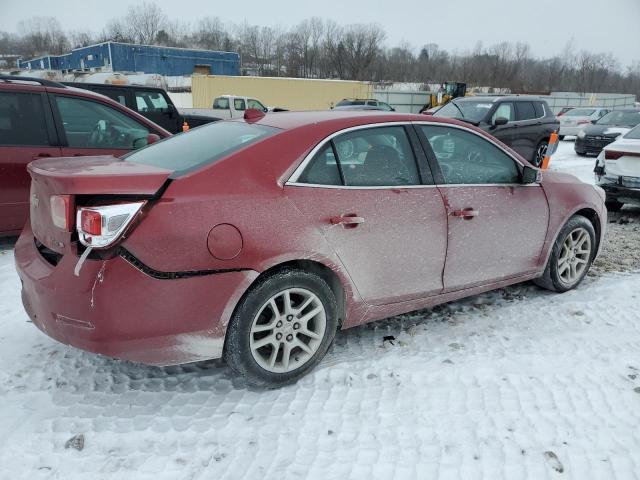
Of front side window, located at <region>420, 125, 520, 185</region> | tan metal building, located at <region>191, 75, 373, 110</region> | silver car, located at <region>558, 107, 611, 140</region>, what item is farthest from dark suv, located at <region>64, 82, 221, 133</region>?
tan metal building, located at <region>191, 75, 373, 110</region>

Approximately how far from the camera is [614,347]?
130 inches

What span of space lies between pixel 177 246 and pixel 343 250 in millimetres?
942

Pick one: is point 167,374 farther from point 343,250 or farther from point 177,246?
point 343,250

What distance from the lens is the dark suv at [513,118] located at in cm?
1056

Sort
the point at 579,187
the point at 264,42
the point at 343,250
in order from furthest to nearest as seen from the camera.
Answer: the point at 264,42 → the point at 579,187 → the point at 343,250

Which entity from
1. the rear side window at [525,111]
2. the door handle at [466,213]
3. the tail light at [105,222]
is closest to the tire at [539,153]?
the rear side window at [525,111]

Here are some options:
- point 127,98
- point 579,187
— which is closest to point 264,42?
point 127,98

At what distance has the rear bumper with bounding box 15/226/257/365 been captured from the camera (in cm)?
229

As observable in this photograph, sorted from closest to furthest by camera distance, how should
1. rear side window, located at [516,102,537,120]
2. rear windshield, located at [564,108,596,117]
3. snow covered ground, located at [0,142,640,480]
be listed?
snow covered ground, located at [0,142,640,480] → rear side window, located at [516,102,537,120] → rear windshield, located at [564,108,596,117]

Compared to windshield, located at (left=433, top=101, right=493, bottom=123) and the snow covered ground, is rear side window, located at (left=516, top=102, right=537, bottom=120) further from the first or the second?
the snow covered ground

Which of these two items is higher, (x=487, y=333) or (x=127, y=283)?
(x=127, y=283)

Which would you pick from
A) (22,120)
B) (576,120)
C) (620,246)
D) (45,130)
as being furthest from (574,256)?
(576,120)

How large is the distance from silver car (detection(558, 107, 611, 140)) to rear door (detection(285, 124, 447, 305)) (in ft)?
65.3

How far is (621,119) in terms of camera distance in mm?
15250
